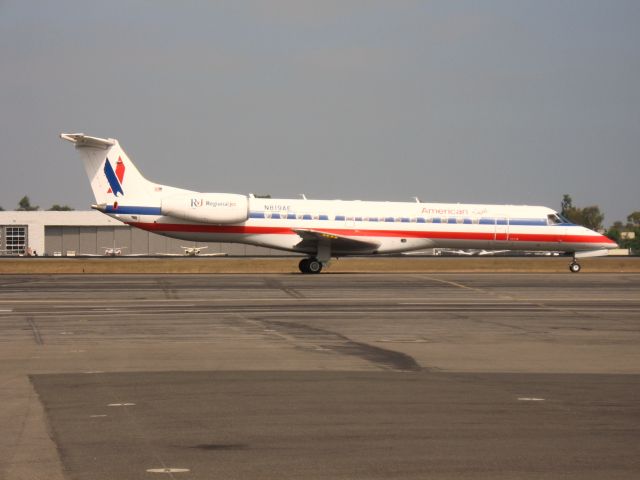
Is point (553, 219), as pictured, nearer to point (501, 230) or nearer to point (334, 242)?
point (501, 230)

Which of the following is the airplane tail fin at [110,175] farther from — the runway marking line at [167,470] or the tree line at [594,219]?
the tree line at [594,219]

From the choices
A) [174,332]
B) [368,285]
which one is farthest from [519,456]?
[368,285]

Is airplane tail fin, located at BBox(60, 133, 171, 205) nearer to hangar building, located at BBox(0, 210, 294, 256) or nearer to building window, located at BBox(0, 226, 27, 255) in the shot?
hangar building, located at BBox(0, 210, 294, 256)

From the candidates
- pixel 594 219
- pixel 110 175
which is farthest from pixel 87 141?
pixel 594 219

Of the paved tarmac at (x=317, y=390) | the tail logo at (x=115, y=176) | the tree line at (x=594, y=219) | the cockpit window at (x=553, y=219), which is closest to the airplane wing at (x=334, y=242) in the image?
the tail logo at (x=115, y=176)

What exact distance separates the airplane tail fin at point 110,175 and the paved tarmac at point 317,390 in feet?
54.7

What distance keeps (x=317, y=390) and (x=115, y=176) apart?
3240 cm

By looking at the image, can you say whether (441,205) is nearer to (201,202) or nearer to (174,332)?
(201,202)

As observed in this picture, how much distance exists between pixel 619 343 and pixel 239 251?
72.8 metres

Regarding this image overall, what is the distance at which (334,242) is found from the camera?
1660 inches

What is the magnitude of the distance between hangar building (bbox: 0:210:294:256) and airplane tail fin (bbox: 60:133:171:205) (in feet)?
151

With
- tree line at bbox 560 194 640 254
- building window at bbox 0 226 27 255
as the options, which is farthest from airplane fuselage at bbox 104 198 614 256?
tree line at bbox 560 194 640 254

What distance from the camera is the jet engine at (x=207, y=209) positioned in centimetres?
4212

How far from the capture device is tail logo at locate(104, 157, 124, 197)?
4266cm
